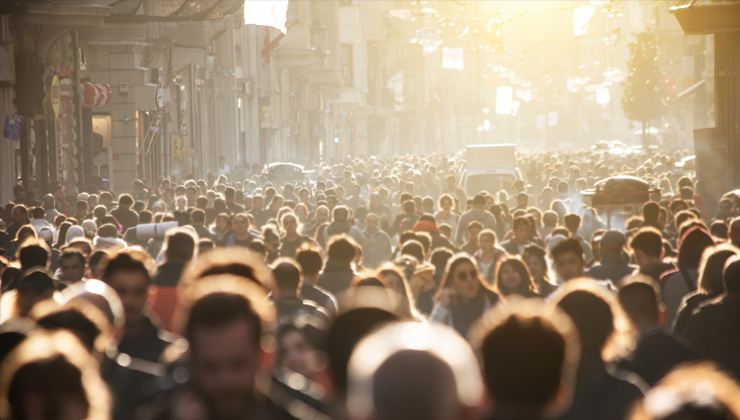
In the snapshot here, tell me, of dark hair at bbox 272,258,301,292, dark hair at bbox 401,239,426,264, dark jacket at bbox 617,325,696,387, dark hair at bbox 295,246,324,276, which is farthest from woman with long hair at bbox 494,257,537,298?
dark jacket at bbox 617,325,696,387

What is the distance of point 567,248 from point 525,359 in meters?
5.02

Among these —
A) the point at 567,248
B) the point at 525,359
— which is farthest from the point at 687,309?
the point at 525,359

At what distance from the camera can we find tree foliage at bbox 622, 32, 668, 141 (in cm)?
6631

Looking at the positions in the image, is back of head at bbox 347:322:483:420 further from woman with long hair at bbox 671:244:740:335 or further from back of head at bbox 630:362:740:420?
woman with long hair at bbox 671:244:740:335

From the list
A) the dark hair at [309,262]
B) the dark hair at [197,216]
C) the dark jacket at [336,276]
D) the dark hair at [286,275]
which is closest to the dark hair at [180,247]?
the dark hair at [309,262]

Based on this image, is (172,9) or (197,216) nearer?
(197,216)

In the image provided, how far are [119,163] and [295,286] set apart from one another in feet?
93.2

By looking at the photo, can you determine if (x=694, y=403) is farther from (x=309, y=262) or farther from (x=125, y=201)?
(x=125, y=201)

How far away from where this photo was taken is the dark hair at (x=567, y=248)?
774 cm

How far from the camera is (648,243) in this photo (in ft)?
26.3

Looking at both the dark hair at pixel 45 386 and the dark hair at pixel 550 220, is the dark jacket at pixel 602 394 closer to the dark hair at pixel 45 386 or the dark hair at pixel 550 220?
the dark hair at pixel 45 386

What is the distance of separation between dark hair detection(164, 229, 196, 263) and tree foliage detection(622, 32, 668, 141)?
202 feet

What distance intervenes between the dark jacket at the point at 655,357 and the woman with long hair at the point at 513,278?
2.83 m

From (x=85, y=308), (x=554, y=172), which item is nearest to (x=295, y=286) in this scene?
(x=85, y=308)
